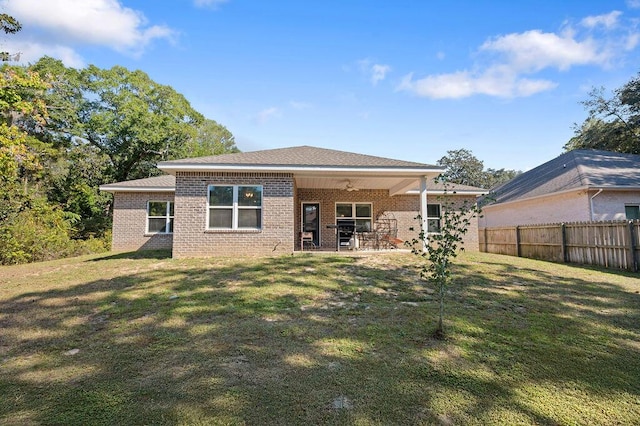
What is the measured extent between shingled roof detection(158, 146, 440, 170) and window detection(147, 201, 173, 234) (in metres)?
5.89

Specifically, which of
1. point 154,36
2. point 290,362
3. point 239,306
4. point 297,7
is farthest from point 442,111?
point 290,362

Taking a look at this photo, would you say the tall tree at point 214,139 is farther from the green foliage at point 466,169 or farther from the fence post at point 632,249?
A: the fence post at point 632,249

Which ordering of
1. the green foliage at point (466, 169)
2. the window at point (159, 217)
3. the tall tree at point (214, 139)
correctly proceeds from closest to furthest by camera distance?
1. the window at point (159, 217)
2. the tall tree at point (214, 139)
3. the green foliage at point (466, 169)

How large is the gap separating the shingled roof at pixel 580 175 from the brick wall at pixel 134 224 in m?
15.8

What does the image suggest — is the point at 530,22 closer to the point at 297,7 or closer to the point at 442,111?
the point at 442,111

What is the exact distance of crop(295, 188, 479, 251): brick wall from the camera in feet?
49.6

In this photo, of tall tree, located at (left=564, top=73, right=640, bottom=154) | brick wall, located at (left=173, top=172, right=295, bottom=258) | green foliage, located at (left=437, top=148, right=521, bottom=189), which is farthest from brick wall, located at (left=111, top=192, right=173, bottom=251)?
green foliage, located at (left=437, top=148, right=521, bottom=189)

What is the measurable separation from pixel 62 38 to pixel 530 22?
19.9 meters

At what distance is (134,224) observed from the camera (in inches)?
624

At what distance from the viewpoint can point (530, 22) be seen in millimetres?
11727

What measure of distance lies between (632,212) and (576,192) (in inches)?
93.0

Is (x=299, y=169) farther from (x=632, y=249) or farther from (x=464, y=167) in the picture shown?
(x=464, y=167)

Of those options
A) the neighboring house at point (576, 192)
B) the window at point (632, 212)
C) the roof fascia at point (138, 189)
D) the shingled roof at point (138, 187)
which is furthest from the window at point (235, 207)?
the window at point (632, 212)

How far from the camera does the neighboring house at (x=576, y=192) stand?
13.9m
